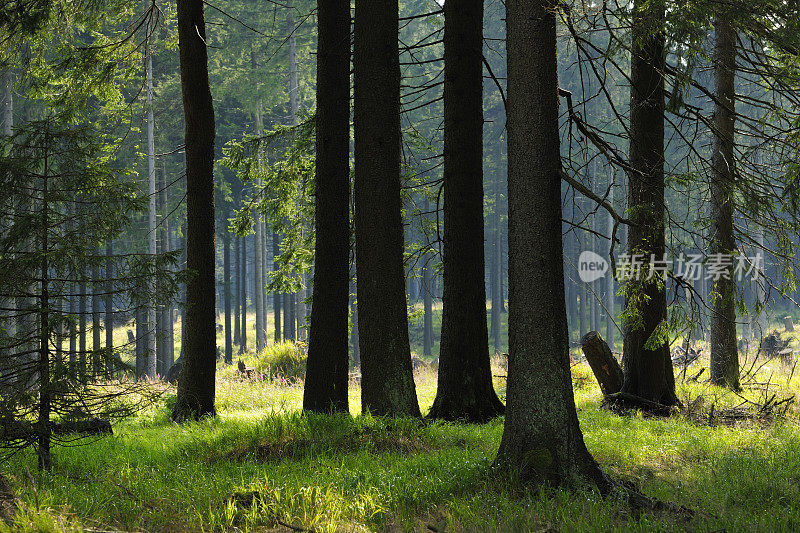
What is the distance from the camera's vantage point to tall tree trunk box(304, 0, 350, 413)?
8227 mm

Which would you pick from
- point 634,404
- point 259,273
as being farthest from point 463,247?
point 259,273

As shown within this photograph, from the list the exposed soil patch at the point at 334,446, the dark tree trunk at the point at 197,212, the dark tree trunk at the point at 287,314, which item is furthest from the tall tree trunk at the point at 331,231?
A: the dark tree trunk at the point at 287,314

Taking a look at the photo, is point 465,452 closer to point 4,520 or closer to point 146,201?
point 4,520

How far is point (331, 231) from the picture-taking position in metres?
8.32

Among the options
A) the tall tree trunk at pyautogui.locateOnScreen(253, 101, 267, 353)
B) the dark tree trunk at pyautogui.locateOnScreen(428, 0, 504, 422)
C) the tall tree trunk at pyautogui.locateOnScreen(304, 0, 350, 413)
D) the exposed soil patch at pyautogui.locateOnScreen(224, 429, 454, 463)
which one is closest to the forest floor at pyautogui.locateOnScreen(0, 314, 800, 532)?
the exposed soil patch at pyautogui.locateOnScreen(224, 429, 454, 463)

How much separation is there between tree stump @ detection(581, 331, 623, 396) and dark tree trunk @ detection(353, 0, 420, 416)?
11.9 ft

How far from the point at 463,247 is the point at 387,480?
3833mm

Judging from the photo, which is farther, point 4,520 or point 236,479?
point 236,479

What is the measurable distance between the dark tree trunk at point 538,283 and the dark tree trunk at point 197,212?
6.35 metres

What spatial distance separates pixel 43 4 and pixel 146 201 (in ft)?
14.8

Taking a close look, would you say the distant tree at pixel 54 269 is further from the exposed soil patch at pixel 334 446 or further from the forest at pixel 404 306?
the exposed soil patch at pixel 334 446

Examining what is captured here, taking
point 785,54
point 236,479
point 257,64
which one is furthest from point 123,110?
point 257,64

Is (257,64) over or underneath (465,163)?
over

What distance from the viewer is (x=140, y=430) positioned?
9.46 metres
